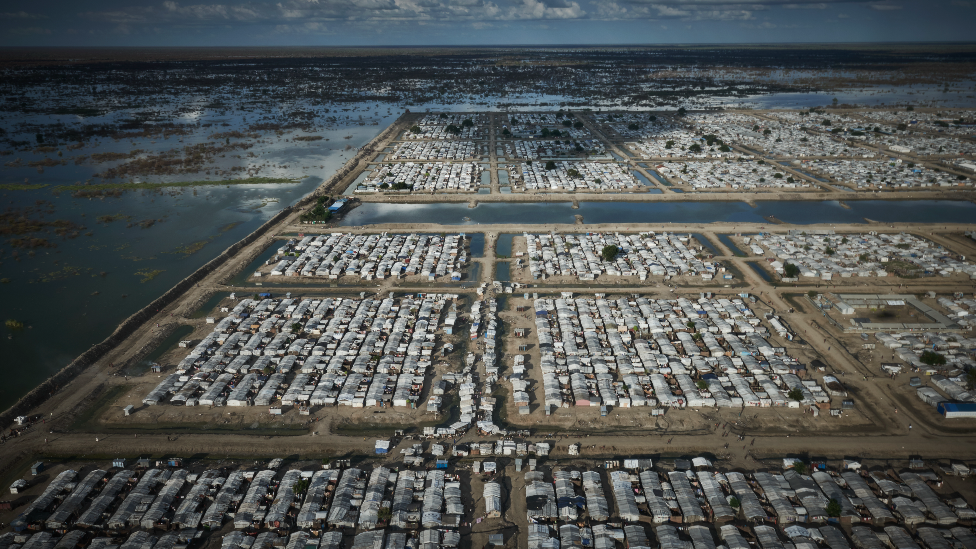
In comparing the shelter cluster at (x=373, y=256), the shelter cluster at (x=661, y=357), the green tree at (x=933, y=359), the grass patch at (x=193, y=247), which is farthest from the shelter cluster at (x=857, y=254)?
the grass patch at (x=193, y=247)

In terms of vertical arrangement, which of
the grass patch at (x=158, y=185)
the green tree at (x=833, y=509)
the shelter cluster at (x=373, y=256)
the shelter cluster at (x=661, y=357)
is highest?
the grass patch at (x=158, y=185)

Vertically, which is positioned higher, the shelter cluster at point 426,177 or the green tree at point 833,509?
the shelter cluster at point 426,177

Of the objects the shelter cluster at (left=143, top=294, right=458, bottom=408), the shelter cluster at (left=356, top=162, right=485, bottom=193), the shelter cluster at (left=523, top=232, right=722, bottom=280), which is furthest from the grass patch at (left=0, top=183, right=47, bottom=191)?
the shelter cluster at (left=523, top=232, right=722, bottom=280)

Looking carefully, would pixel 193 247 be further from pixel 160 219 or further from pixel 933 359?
pixel 933 359

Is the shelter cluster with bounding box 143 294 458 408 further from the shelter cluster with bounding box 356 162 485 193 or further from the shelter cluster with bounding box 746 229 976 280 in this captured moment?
the shelter cluster with bounding box 746 229 976 280

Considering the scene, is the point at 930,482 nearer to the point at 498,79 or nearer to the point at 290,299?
the point at 290,299

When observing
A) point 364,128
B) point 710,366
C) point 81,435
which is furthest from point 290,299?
point 364,128

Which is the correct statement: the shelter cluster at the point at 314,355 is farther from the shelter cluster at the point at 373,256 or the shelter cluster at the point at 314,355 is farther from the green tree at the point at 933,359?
the green tree at the point at 933,359
